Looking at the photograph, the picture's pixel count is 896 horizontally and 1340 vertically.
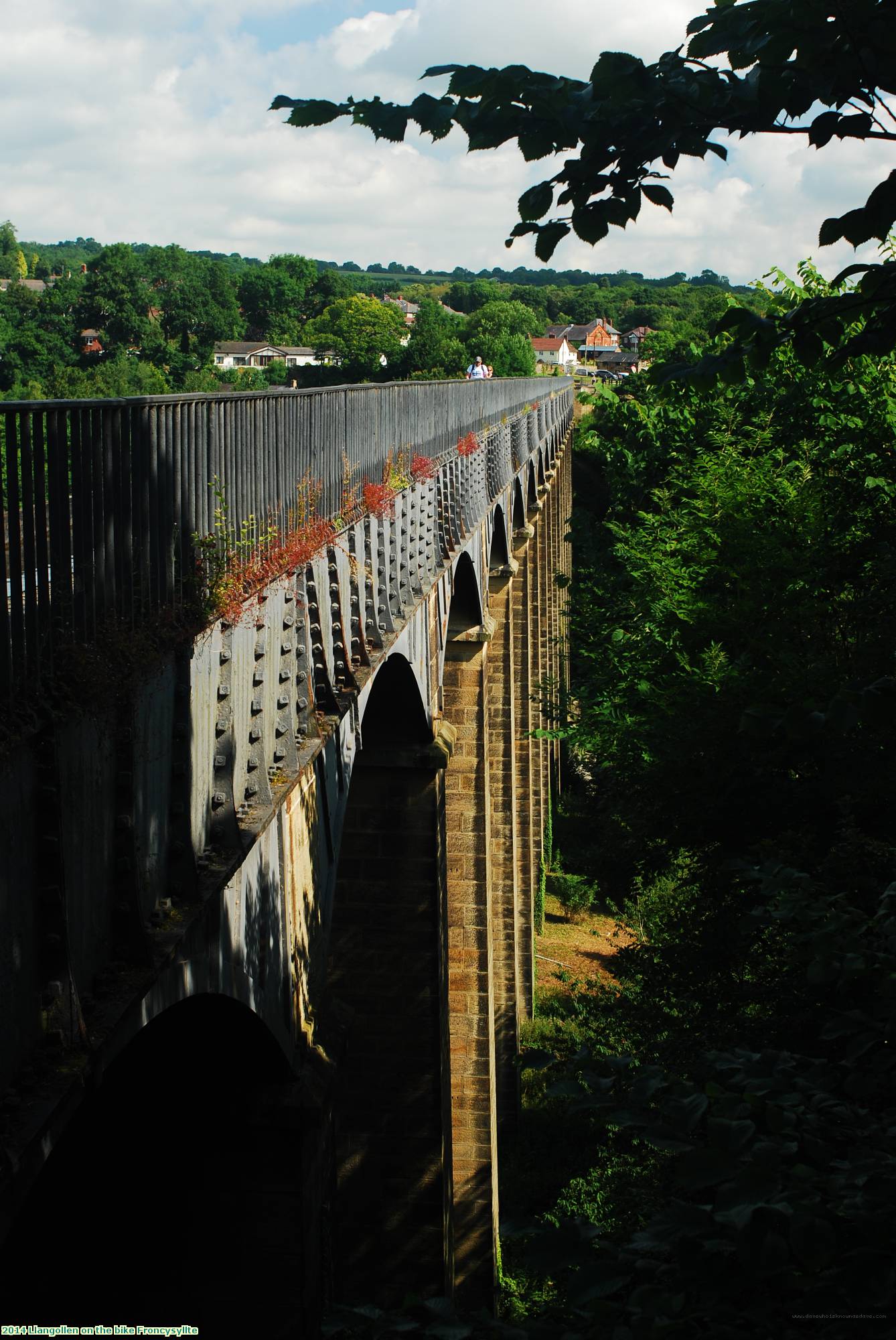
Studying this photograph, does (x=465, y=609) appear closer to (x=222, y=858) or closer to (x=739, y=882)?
(x=739, y=882)

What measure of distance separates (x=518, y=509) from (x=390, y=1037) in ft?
42.2

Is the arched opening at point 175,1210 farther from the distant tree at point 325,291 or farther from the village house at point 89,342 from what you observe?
the distant tree at point 325,291

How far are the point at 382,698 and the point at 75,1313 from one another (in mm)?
6699

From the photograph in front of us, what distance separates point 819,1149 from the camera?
3.27m

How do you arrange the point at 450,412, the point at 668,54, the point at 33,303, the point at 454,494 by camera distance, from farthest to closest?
the point at 33,303, the point at 450,412, the point at 454,494, the point at 668,54

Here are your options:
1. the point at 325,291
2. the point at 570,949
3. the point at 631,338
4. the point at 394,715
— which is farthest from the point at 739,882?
the point at 631,338

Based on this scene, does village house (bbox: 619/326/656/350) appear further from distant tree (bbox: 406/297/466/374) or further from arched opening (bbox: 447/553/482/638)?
arched opening (bbox: 447/553/482/638)

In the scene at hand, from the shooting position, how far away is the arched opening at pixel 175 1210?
6297 mm

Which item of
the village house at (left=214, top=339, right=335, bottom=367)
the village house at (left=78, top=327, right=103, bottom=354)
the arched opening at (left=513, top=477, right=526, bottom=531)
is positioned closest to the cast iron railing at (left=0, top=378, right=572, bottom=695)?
the village house at (left=78, top=327, right=103, bottom=354)

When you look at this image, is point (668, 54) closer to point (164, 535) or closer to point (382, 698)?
point (164, 535)

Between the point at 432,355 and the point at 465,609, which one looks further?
the point at 432,355

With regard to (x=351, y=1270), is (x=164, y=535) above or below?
above

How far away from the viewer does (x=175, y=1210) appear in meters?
6.37

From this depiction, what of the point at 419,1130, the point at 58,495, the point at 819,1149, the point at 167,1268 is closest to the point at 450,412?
the point at 419,1130
